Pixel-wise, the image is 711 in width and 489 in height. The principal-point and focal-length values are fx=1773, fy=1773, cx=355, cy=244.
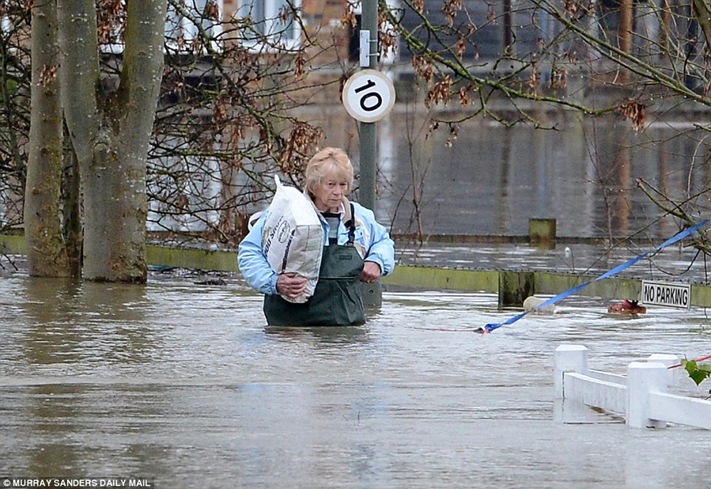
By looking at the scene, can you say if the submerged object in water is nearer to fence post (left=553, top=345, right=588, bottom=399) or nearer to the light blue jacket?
the light blue jacket

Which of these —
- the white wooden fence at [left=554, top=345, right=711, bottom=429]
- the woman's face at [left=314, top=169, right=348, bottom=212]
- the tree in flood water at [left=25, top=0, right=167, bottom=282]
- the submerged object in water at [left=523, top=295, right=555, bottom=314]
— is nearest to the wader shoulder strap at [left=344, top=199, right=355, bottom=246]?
the woman's face at [left=314, top=169, right=348, bottom=212]

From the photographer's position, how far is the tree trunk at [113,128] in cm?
1434

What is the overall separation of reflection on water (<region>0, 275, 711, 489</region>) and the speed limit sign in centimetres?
144

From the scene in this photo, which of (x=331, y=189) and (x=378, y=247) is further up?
(x=331, y=189)

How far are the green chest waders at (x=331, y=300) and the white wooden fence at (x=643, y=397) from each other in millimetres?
2895

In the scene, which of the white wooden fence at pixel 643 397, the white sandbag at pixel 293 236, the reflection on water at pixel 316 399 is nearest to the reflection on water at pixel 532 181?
the reflection on water at pixel 316 399

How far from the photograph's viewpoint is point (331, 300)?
35.4ft

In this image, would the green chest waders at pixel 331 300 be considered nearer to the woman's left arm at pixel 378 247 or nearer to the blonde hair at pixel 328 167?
the woman's left arm at pixel 378 247

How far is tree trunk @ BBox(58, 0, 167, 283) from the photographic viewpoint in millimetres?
14336

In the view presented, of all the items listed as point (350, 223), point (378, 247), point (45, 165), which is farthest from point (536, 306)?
point (45, 165)

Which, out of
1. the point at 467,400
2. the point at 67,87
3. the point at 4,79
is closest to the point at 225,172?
the point at 4,79

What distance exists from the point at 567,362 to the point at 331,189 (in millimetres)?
2720

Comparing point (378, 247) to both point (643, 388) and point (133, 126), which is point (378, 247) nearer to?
point (643, 388)

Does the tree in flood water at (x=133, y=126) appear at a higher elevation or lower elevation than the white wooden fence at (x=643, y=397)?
higher
